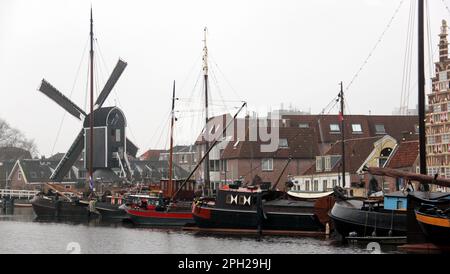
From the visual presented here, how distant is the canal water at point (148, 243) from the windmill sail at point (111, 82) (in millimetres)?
59156

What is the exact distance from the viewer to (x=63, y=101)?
126m

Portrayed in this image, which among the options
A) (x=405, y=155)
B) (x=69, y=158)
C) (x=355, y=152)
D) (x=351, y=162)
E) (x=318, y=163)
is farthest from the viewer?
(x=69, y=158)

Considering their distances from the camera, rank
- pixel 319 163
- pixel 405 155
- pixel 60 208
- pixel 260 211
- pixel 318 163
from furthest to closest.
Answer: pixel 60 208
pixel 318 163
pixel 319 163
pixel 405 155
pixel 260 211

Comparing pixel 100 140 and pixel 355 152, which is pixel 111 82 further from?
pixel 355 152

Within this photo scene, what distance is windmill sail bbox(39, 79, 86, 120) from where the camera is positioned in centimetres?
12543

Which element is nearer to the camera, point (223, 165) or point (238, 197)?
point (238, 197)

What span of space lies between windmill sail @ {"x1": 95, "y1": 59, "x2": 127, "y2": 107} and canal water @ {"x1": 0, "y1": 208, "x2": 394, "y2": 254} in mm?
59156

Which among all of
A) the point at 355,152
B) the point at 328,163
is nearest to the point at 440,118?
the point at 355,152

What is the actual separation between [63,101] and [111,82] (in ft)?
26.7

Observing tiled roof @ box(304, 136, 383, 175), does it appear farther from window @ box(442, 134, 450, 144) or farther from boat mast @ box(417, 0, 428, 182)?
boat mast @ box(417, 0, 428, 182)

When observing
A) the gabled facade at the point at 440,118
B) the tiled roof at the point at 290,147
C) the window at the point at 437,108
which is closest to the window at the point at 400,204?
the gabled facade at the point at 440,118

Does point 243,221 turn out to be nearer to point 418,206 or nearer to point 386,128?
point 418,206

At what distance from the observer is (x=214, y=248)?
2005 inches
